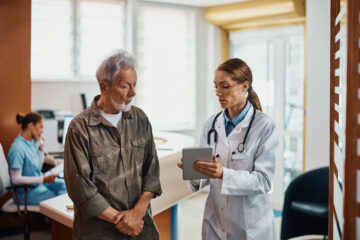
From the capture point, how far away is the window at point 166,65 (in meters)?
5.87

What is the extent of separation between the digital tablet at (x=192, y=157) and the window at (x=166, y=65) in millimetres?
4087

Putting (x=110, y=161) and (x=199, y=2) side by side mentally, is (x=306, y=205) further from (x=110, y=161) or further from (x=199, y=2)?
(x=199, y=2)

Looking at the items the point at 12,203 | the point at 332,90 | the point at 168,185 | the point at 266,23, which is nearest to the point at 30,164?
the point at 12,203

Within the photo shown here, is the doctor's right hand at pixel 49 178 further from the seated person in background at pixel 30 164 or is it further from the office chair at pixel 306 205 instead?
the office chair at pixel 306 205

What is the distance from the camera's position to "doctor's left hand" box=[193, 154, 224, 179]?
70.7 inches

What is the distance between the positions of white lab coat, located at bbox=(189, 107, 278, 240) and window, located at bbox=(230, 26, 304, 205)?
3.69 meters

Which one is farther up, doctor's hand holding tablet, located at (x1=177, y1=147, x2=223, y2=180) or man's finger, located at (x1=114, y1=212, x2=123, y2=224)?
doctor's hand holding tablet, located at (x1=177, y1=147, x2=223, y2=180)

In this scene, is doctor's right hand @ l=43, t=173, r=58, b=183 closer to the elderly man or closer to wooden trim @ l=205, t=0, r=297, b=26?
the elderly man

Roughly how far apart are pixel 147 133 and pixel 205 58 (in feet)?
15.0

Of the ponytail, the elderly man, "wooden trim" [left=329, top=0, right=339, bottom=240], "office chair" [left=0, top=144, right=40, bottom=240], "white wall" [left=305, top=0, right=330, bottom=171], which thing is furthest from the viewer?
"white wall" [left=305, top=0, right=330, bottom=171]

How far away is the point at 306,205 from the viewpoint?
383 cm

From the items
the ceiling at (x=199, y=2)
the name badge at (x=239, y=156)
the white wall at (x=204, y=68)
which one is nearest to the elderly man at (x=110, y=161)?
the name badge at (x=239, y=156)

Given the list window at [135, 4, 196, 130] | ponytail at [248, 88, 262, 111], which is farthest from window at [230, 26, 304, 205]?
ponytail at [248, 88, 262, 111]

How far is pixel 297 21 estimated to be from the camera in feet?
17.1
